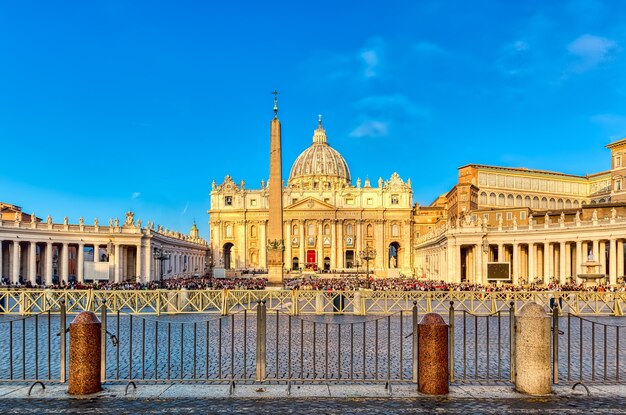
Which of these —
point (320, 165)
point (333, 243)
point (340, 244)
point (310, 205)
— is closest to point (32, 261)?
point (310, 205)

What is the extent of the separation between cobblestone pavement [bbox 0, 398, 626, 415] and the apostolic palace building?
44.4m

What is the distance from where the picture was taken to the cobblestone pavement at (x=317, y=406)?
7.23 metres

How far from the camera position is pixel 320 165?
131 metres

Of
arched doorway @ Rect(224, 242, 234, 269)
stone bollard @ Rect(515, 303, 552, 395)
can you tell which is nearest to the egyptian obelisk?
stone bollard @ Rect(515, 303, 552, 395)

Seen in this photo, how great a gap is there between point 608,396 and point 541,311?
4.79ft

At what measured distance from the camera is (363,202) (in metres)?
108

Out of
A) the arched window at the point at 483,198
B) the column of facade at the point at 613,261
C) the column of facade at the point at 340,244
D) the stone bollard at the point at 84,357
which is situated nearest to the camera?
the stone bollard at the point at 84,357

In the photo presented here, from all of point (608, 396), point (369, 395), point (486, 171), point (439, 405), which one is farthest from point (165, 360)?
point (486, 171)

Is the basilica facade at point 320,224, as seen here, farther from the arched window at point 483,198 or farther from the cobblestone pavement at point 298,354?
the cobblestone pavement at point 298,354

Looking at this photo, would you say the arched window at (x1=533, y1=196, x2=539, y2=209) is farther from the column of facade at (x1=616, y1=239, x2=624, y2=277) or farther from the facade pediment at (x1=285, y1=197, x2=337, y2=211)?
the column of facade at (x1=616, y1=239, x2=624, y2=277)

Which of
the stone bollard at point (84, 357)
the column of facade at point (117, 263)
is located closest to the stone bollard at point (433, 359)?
the stone bollard at point (84, 357)

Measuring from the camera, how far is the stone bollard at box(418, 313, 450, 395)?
27.0ft

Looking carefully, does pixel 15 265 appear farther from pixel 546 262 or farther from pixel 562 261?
→ pixel 562 261

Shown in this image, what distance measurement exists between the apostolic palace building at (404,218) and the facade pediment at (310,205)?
0.64 feet
